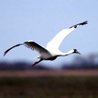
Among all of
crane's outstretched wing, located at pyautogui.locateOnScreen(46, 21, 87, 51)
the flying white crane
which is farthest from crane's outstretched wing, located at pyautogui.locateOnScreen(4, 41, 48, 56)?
crane's outstretched wing, located at pyautogui.locateOnScreen(46, 21, 87, 51)

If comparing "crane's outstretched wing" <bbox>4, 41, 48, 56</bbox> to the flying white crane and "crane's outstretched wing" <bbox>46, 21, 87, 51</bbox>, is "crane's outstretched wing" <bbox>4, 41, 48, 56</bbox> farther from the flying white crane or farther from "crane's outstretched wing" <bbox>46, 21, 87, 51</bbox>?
"crane's outstretched wing" <bbox>46, 21, 87, 51</bbox>

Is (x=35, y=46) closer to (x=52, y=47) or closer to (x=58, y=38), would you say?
(x=52, y=47)

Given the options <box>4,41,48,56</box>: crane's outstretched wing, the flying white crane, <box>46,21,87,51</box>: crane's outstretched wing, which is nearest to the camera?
<box>4,41,48,56</box>: crane's outstretched wing

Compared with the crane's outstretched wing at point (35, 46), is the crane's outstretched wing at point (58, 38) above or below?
above

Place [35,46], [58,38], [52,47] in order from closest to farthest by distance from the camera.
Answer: [35,46], [52,47], [58,38]

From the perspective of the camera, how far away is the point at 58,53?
1450 cm

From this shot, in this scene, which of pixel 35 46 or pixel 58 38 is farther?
pixel 58 38

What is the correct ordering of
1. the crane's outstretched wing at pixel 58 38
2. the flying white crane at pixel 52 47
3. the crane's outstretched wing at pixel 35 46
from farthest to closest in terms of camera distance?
the crane's outstretched wing at pixel 58 38 < the flying white crane at pixel 52 47 < the crane's outstretched wing at pixel 35 46

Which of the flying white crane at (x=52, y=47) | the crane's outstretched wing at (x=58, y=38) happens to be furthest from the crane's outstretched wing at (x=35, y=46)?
the crane's outstretched wing at (x=58, y=38)

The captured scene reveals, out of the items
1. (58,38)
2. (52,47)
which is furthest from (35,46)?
(58,38)

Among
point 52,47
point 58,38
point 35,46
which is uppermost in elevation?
point 58,38

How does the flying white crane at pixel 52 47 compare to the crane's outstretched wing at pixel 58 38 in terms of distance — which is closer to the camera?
the flying white crane at pixel 52 47

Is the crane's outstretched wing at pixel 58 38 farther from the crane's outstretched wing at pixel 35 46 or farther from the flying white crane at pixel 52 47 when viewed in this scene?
the crane's outstretched wing at pixel 35 46

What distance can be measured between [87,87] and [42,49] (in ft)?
43.8
